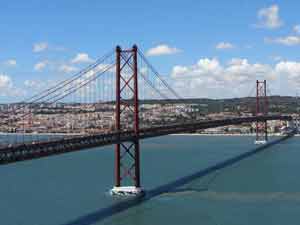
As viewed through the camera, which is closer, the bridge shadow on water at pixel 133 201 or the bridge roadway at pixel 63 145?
the bridge roadway at pixel 63 145

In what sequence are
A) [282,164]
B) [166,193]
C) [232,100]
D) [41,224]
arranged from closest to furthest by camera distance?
1. [41,224]
2. [166,193]
3. [282,164]
4. [232,100]

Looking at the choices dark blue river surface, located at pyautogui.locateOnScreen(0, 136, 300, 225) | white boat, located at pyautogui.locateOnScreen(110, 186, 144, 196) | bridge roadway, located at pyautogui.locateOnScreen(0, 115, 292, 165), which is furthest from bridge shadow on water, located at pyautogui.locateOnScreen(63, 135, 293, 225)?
bridge roadway, located at pyautogui.locateOnScreen(0, 115, 292, 165)

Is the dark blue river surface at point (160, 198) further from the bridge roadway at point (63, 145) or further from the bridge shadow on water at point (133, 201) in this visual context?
the bridge roadway at point (63, 145)

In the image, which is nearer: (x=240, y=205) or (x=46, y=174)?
(x=240, y=205)

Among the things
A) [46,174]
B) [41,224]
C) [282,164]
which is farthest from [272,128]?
[41,224]

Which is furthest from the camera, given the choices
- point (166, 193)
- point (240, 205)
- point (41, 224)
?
point (166, 193)

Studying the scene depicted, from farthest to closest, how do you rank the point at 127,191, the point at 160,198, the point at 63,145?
the point at 127,191 → the point at 160,198 → the point at 63,145

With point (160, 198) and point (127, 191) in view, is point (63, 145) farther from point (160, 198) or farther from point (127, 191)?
point (160, 198)

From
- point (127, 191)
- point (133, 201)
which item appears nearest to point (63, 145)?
point (133, 201)

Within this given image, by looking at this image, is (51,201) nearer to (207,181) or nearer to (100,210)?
(100,210)

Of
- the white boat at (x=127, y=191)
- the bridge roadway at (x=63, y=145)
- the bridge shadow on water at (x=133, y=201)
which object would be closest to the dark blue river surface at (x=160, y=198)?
the bridge shadow on water at (x=133, y=201)

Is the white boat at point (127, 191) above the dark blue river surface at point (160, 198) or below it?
above
